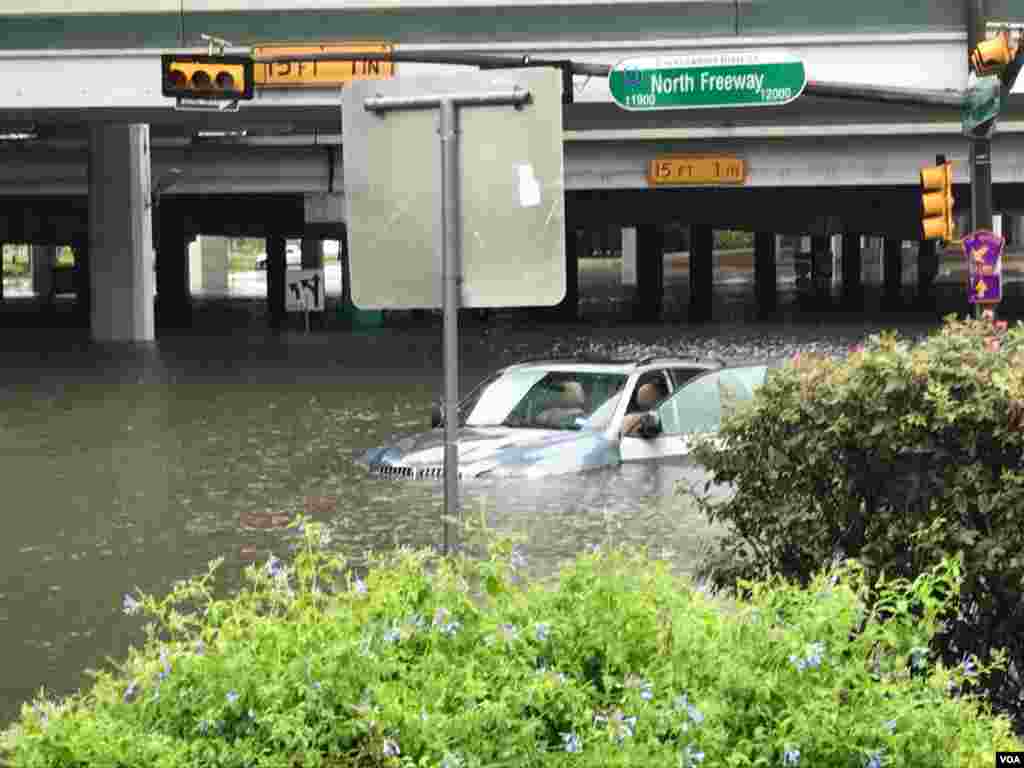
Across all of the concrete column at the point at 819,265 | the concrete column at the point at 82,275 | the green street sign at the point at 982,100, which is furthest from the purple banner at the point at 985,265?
the concrete column at the point at 819,265

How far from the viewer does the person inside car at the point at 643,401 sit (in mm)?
18297

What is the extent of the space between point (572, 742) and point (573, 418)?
13.9m

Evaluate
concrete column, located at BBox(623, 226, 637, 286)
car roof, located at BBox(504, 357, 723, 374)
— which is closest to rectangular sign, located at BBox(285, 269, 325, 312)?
car roof, located at BBox(504, 357, 723, 374)

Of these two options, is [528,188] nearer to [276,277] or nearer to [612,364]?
[612,364]

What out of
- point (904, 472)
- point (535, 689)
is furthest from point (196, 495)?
point (535, 689)

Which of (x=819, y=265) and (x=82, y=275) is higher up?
(x=819, y=265)

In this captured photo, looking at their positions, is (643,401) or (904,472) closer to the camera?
(904,472)

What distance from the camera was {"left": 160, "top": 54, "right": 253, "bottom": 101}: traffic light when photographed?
23688mm

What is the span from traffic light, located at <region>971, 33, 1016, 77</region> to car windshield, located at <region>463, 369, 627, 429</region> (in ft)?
17.1

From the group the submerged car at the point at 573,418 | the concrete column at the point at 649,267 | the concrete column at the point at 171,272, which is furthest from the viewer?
the concrete column at the point at 649,267

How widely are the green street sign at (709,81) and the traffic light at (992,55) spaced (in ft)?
6.78

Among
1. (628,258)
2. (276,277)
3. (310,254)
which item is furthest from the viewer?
(628,258)

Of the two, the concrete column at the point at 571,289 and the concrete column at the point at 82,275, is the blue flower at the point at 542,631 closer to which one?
the concrete column at the point at 571,289

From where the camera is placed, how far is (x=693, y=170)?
47.2 metres
